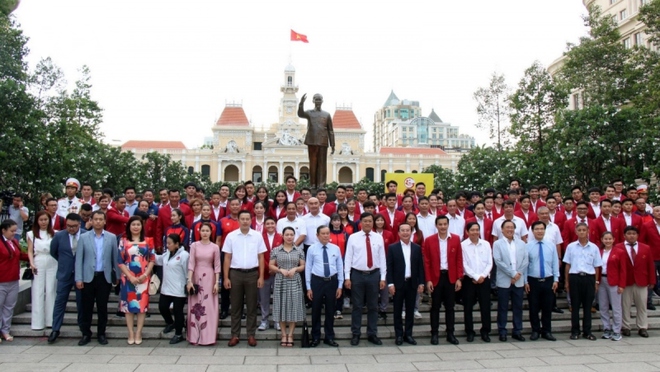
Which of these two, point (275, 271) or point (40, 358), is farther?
point (275, 271)

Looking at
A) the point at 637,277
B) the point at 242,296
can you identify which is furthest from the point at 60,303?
→ the point at 637,277

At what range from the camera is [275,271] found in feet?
19.6

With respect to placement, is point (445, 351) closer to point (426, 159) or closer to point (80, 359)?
point (80, 359)

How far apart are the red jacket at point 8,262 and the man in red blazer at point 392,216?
5154 mm

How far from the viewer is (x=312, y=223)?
700 cm

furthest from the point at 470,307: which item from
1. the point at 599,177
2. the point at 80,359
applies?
the point at 599,177

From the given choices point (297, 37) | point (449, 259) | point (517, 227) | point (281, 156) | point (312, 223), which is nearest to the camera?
point (449, 259)

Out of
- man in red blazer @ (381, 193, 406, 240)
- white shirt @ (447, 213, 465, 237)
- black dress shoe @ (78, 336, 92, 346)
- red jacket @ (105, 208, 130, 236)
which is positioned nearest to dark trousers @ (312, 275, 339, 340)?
man in red blazer @ (381, 193, 406, 240)

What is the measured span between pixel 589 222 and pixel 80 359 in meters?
7.47

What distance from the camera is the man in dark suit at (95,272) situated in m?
5.96

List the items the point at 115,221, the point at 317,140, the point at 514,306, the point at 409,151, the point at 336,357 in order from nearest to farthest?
the point at 336,357, the point at 514,306, the point at 115,221, the point at 317,140, the point at 409,151

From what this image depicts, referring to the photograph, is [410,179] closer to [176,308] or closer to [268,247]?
[268,247]

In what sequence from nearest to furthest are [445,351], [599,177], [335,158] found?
[445,351] → [599,177] → [335,158]

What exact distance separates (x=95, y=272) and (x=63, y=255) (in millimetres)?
516
